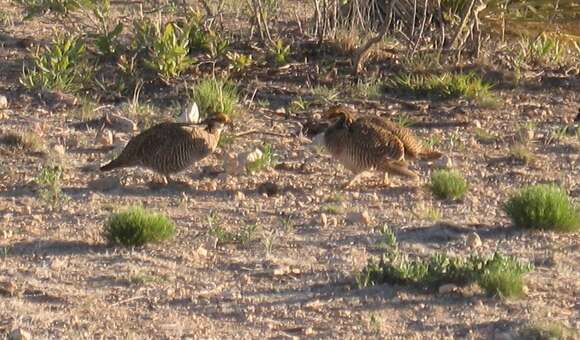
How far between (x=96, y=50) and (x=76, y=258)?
5564 millimetres

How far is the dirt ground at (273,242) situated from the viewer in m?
6.98

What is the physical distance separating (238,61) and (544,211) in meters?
4.63

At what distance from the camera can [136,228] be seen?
805 centimetres

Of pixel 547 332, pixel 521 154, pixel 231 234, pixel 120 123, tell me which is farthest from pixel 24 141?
pixel 547 332

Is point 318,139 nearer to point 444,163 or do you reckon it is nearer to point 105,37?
point 444,163

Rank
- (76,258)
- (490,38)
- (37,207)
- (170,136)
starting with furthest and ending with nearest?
(490,38)
(170,136)
(37,207)
(76,258)

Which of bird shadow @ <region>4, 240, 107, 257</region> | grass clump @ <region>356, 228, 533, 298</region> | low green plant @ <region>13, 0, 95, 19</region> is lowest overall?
bird shadow @ <region>4, 240, 107, 257</region>

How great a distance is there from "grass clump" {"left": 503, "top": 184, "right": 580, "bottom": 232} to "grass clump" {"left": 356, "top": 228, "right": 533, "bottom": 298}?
37.8 inches

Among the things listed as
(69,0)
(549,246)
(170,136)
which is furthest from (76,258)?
(69,0)

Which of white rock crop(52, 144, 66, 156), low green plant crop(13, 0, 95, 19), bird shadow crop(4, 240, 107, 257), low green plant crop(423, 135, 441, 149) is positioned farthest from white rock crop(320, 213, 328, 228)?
low green plant crop(13, 0, 95, 19)

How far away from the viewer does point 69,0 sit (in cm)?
1262

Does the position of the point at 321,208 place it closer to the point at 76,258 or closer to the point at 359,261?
the point at 359,261

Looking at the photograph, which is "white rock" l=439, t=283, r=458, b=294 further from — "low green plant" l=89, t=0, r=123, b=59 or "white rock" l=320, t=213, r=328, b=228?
"low green plant" l=89, t=0, r=123, b=59

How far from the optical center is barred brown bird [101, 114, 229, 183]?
946cm
